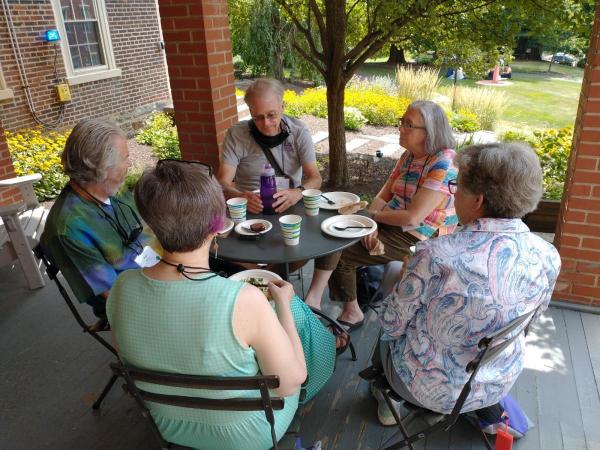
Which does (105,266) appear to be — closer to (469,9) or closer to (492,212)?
(492,212)

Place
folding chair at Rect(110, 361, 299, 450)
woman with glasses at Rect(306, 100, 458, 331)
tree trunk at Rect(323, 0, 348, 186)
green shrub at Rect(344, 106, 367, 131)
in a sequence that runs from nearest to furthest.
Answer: folding chair at Rect(110, 361, 299, 450) → woman with glasses at Rect(306, 100, 458, 331) → tree trunk at Rect(323, 0, 348, 186) → green shrub at Rect(344, 106, 367, 131)

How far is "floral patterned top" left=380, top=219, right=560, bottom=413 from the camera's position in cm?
150

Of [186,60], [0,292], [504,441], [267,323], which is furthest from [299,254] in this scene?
[0,292]

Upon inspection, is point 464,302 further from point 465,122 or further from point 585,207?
point 465,122

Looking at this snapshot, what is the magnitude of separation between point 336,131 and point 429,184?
3.12 meters

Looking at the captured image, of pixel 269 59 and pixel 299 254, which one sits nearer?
pixel 299 254

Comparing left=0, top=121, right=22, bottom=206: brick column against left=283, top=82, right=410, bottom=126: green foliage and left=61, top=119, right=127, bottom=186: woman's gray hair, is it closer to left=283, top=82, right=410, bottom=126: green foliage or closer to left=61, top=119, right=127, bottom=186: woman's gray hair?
left=61, top=119, right=127, bottom=186: woman's gray hair

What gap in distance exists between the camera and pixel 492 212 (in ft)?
5.17

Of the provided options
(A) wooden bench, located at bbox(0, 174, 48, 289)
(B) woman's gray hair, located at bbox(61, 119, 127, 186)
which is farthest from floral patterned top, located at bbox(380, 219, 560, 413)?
(A) wooden bench, located at bbox(0, 174, 48, 289)

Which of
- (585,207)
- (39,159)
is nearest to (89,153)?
(585,207)

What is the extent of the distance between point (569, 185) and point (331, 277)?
1547 mm

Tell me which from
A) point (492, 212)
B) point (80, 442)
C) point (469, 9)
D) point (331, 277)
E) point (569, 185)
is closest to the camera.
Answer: point (492, 212)

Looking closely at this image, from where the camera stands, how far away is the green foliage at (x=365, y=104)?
8383 millimetres

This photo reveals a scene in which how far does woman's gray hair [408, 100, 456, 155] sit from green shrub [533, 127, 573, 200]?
8.05ft
